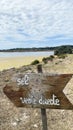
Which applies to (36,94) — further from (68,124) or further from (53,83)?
(68,124)

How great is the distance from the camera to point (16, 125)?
25.9 ft

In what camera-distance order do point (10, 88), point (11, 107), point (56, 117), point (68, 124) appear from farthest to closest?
1. point (11, 107)
2. point (56, 117)
3. point (68, 124)
4. point (10, 88)

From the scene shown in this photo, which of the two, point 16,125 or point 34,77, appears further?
point 16,125

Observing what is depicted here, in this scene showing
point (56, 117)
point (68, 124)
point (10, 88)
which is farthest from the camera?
point (56, 117)

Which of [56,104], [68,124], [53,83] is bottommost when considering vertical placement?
[68,124]

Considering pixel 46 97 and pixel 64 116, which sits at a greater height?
pixel 46 97

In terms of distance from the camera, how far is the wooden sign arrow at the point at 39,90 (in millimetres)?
5301

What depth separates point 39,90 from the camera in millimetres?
5426

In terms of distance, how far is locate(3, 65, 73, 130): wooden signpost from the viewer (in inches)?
209

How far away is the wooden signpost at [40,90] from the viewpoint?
5301 millimetres

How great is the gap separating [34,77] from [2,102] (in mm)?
4352

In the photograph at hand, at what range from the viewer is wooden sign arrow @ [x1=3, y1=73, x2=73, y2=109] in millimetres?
5301

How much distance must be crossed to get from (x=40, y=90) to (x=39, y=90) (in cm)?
2

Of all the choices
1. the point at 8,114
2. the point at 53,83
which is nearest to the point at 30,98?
the point at 53,83
